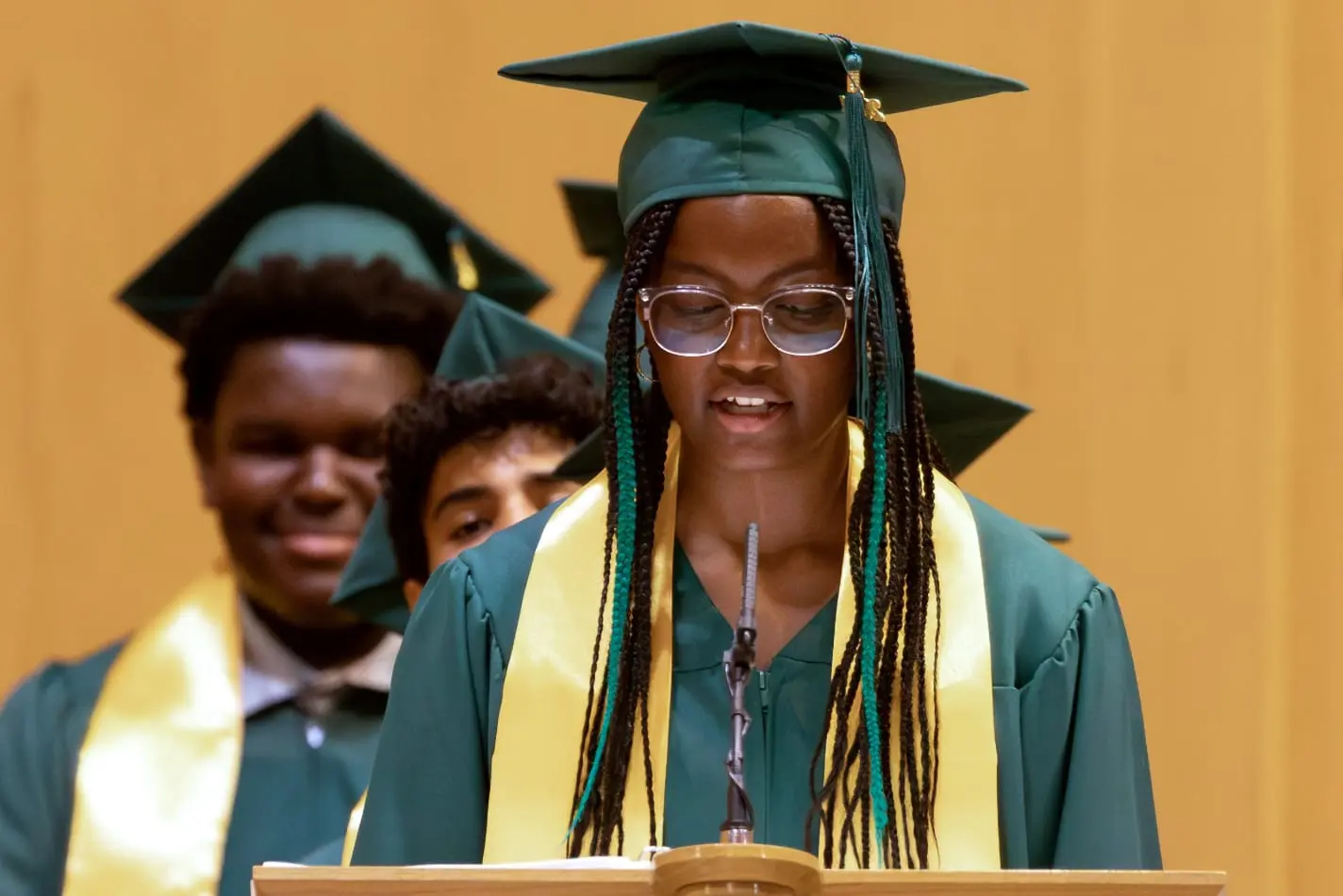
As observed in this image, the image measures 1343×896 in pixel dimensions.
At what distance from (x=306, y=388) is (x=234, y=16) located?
1.46m

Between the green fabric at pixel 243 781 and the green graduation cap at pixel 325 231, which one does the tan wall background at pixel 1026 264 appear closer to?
the green graduation cap at pixel 325 231

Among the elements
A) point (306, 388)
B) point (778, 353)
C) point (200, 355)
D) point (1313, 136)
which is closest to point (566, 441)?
point (306, 388)

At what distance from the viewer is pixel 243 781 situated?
4.16 meters

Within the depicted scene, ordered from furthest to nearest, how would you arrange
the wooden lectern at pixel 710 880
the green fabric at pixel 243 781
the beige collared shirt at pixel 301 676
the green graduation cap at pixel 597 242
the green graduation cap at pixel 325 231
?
the green graduation cap at pixel 325 231 → the green graduation cap at pixel 597 242 → the beige collared shirt at pixel 301 676 → the green fabric at pixel 243 781 → the wooden lectern at pixel 710 880

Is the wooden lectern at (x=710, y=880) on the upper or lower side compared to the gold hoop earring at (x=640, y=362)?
lower

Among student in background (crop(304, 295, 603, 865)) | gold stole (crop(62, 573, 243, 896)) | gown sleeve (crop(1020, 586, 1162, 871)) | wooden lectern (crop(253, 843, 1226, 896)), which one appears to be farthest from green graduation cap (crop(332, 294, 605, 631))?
wooden lectern (crop(253, 843, 1226, 896))

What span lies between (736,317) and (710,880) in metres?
0.82

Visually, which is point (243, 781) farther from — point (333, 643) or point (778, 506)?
point (778, 506)

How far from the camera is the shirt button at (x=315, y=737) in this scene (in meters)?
4.15

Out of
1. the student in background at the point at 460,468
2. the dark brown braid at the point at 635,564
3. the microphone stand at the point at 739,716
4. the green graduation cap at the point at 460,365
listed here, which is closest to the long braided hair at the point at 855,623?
the dark brown braid at the point at 635,564

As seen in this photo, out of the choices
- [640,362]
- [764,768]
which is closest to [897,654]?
[764,768]

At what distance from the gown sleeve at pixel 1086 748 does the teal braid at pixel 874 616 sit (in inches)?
6.1

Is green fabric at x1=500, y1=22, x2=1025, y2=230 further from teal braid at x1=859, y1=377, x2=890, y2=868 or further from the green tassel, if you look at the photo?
teal braid at x1=859, y1=377, x2=890, y2=868

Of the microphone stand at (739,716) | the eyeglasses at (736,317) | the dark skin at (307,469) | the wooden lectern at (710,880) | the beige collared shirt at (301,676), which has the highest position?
the dark skin at (307,469)
